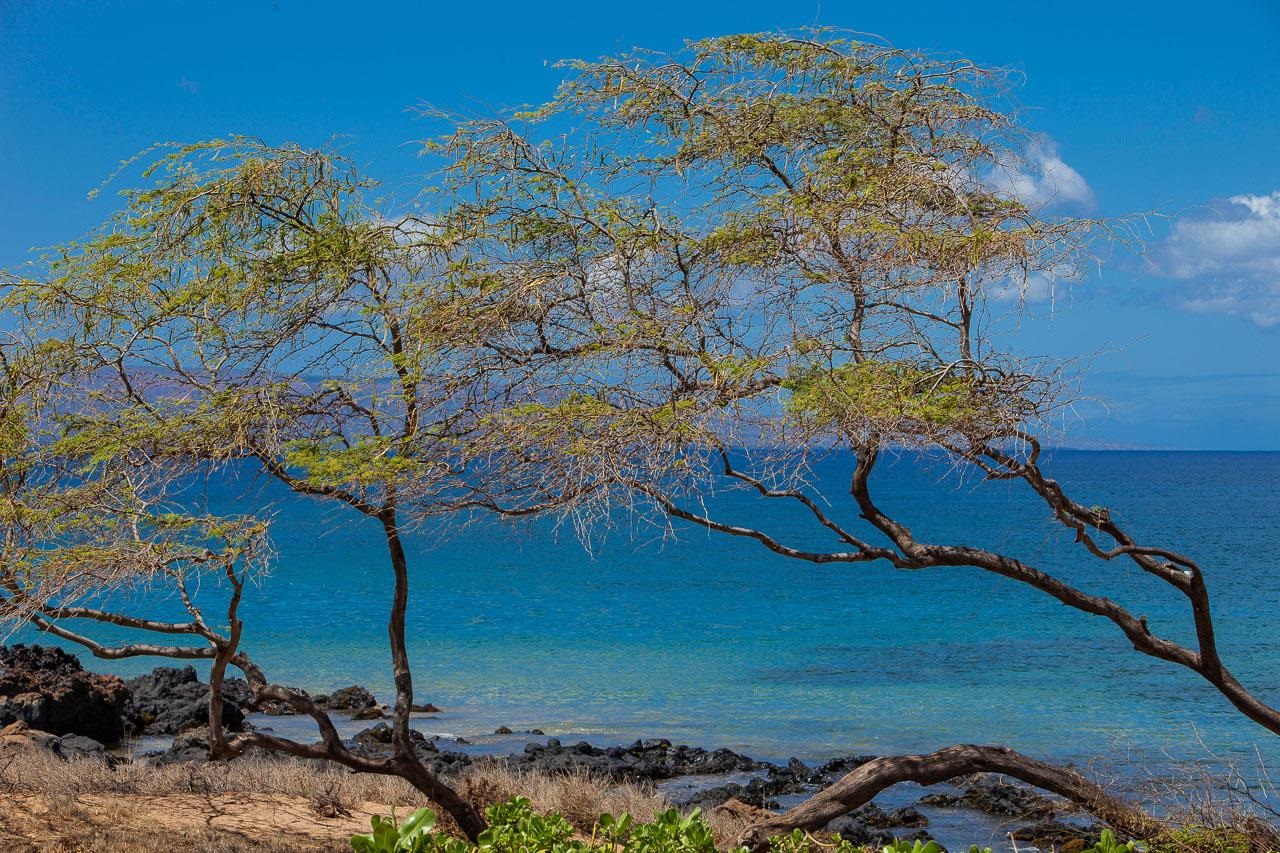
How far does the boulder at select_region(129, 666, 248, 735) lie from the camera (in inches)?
697

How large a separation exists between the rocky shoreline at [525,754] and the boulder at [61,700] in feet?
0.04

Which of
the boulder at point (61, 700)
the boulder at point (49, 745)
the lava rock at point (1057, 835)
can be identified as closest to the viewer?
the lava rock at point (1057, 835)

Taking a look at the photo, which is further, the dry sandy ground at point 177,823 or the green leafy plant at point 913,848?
the dry sandy ground at point 177,823

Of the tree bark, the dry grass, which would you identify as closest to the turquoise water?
the tree bark

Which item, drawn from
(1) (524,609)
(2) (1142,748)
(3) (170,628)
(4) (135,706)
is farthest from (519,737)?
(1) (524,609)

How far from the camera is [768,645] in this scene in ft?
102

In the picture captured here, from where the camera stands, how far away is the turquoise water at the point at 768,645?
65.9ft

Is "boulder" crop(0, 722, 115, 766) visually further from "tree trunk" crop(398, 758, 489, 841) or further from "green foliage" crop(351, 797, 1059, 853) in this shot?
"green foliage" crop(351, 797, 1059, 853)

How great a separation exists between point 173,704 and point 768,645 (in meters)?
16.0

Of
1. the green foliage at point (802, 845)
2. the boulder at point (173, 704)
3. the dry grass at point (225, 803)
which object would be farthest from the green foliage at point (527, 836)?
the boulder at point (173, 704)

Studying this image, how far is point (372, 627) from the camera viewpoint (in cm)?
3331

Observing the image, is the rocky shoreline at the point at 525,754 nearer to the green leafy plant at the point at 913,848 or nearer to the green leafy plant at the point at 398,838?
the green leafy plant at the point at 913,848

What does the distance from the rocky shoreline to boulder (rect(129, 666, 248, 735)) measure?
0.02 metres

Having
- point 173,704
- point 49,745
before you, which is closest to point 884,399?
point 49,745
